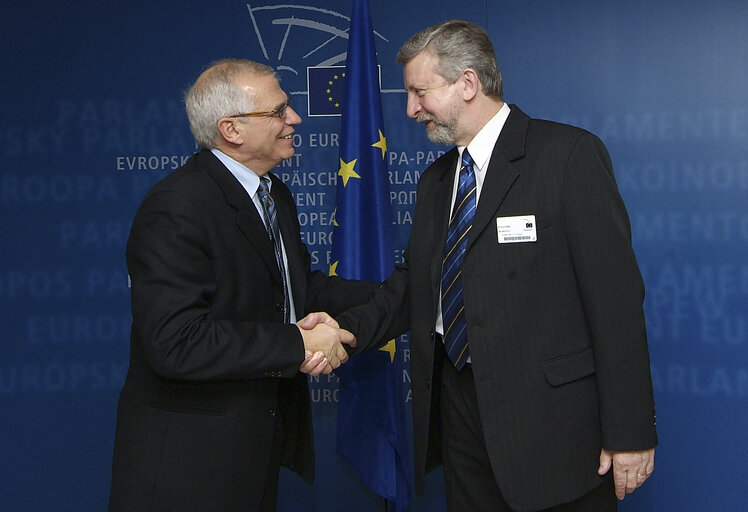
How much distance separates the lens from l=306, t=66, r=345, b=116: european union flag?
11.0 feet

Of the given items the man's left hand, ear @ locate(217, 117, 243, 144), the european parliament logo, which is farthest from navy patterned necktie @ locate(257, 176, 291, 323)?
the european parliament logo

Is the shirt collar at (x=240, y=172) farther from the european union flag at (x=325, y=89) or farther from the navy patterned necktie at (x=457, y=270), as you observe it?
the european union flag at (x=325, y=89)

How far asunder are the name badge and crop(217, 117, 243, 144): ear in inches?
34.6

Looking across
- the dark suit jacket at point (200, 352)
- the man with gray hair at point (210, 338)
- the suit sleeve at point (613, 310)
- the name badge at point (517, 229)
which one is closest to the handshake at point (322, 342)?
the man with gray hair at point (210, 338)

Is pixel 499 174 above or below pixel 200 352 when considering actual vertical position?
above

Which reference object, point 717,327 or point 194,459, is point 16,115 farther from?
point 717,327

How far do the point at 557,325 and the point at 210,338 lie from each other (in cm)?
91

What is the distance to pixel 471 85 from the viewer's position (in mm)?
2111

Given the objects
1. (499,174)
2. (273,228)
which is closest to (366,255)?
(273,228)

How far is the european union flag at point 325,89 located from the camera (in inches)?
132

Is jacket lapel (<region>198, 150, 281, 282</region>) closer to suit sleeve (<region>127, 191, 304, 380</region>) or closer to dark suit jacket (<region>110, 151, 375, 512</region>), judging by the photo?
dark suit jacket (<region>110, 151, 375, 512</region>)

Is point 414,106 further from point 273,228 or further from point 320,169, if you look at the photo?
point 320,169

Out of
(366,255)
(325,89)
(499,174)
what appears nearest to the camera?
(499,174)

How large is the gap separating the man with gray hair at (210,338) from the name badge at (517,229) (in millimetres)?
639
